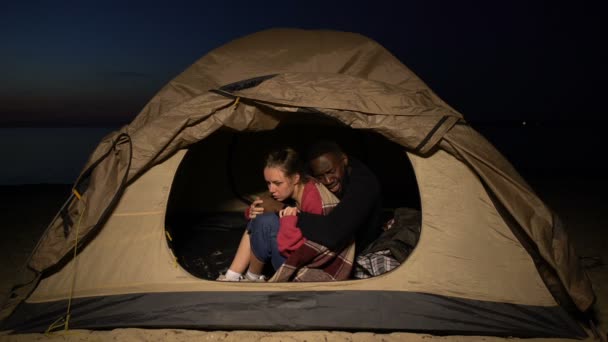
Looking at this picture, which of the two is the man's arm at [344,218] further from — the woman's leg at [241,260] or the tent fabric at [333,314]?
the woman's leg at [241,260]

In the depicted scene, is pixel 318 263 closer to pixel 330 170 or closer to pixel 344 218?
pixel 344 218

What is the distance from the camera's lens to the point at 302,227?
248cm

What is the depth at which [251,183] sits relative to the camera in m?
4.81

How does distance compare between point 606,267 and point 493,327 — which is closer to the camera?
point 493,327

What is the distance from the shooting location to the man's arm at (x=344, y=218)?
2475 millimetres

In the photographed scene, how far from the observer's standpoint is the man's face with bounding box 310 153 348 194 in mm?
2930

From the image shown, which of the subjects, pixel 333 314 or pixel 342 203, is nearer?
pixel 333 314

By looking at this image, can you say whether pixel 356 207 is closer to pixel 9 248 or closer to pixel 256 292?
pixel 256 292

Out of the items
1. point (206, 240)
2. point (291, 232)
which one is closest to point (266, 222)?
point (291, 232)

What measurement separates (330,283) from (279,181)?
66 cm

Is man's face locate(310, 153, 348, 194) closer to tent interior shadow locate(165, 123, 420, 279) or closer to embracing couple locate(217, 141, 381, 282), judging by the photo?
embracing couple locate(217, 141, 381, 282)

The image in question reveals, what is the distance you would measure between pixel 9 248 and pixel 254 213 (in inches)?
117

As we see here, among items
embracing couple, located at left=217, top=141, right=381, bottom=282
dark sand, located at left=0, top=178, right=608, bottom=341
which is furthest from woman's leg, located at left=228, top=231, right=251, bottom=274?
dark sand, located at left=0, top=178, right=608, bottom=341

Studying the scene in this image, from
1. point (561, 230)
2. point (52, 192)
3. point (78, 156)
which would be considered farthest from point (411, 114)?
point (78, 156)
